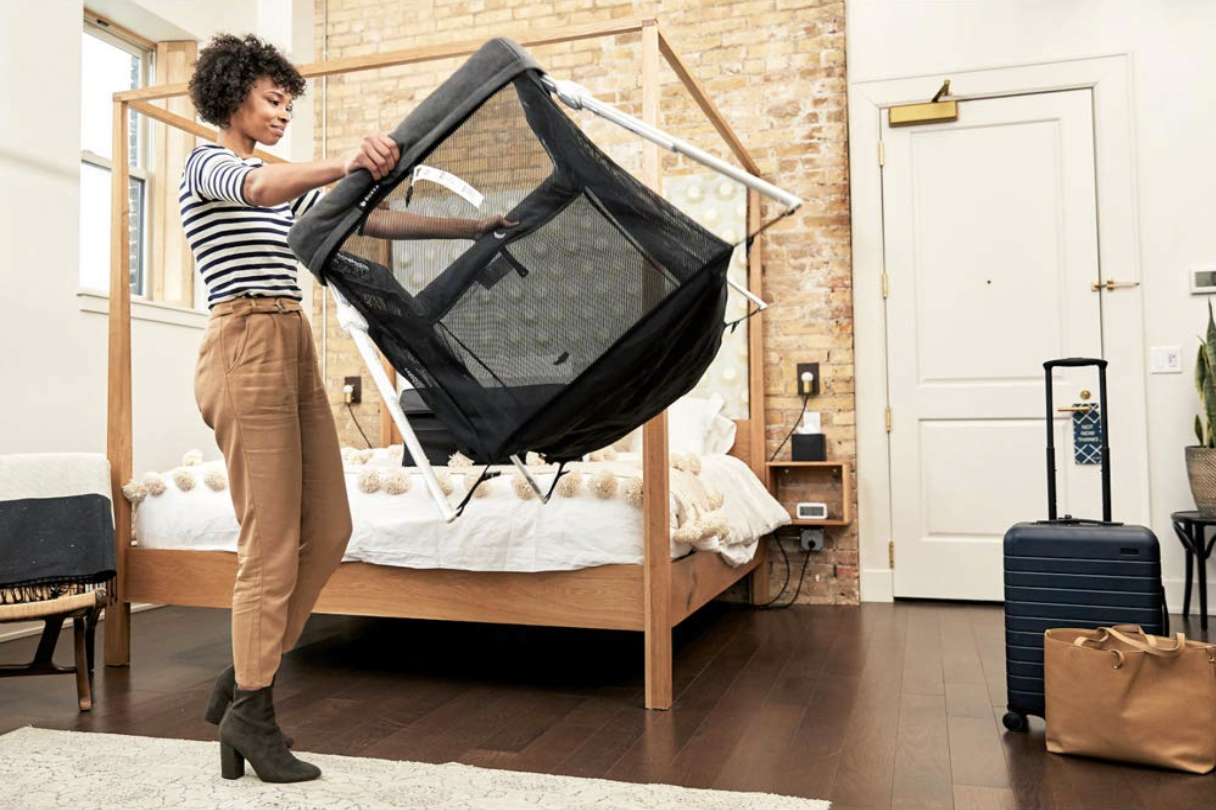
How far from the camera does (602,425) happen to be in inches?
82.2

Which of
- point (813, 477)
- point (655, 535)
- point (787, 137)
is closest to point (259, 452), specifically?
point (655, 535)

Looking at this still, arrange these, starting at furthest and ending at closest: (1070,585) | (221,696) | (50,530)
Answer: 1. (50,530)
2. (1070,585)
3. (221,696)

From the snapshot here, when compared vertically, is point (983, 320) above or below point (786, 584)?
above

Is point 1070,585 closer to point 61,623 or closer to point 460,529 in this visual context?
point 460,529

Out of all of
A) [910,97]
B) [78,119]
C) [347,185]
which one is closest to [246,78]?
[347,185]

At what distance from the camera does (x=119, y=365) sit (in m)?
3.40

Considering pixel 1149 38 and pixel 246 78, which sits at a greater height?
pixel 1149 38

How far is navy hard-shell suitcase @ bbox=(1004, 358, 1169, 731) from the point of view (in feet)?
7.60

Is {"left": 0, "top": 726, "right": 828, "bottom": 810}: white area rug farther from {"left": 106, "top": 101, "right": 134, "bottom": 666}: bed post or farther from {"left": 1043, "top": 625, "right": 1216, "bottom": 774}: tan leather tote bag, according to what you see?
{"left": 106, "top": 101, "right": 134, "bottom": 666}: bed post

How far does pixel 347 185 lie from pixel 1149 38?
396cm

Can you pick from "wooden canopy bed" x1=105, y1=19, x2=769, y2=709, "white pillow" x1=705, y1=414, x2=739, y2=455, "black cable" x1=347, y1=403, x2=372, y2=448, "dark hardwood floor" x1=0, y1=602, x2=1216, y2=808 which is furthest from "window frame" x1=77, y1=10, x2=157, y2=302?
"white pillow" x1=705, y1=414, x2=739, y2=455

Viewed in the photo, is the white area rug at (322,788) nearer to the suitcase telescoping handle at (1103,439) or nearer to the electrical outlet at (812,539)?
the suitcase telescoping handle at (1103,439)

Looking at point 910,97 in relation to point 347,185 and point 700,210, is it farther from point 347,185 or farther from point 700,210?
point 347,185

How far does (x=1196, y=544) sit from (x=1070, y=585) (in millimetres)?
2014
